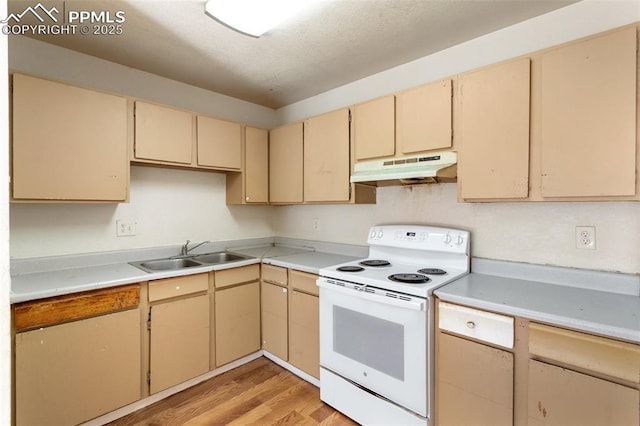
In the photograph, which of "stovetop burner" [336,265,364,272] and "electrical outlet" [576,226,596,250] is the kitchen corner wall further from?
"electrical outlet" [576,226,596,250]

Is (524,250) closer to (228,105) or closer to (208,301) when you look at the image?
(208,301)

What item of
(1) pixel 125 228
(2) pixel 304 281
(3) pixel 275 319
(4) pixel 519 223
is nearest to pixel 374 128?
(4) pixel 519 223

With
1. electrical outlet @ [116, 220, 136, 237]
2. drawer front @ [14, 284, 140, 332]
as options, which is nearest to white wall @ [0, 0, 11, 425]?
drawer front @ [14, 284, 140, 332]

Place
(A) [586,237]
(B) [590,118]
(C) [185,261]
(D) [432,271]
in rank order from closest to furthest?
1. (B) [590,118]
2. (A) [586,237]
3. (D) [432,271]
4. (C) [185,261]

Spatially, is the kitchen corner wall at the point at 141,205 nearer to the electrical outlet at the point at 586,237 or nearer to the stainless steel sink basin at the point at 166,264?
the stainless steel sink basin at the point at 166,264

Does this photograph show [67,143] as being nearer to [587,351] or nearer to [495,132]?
[495,132]

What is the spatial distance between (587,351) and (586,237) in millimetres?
718

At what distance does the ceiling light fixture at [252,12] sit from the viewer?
1615mm

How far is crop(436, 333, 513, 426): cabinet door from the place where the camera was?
1415 millimetres

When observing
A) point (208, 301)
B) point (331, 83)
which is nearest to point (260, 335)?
point (208, 301)

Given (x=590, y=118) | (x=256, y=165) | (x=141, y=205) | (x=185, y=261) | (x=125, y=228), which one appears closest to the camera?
(x=590, y=118)

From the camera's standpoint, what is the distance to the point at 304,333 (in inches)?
93.8

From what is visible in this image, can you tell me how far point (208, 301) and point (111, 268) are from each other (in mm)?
740

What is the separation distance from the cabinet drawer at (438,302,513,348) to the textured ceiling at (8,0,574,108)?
1716mm
